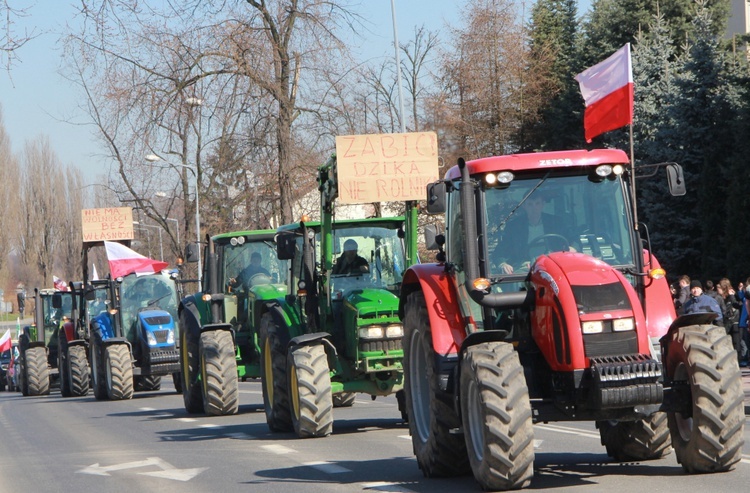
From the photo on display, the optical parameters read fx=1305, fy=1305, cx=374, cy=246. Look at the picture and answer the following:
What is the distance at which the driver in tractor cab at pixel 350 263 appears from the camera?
15.4 meters

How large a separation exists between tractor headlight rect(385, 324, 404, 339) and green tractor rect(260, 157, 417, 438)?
1 centimetres

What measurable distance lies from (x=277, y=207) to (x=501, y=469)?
73.9ft

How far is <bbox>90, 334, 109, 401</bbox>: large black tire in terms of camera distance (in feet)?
86.4

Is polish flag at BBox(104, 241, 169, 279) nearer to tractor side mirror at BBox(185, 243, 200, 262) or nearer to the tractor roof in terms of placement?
tractor side mirror at BBox(185, 243, 200, 262)

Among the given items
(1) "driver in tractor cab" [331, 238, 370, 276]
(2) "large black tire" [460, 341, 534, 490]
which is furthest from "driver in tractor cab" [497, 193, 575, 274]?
(1) "driver in tractor cab" [331, 238, 370, 276]

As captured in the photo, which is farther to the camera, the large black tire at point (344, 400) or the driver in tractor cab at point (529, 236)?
the large black tire at point (344, 400)

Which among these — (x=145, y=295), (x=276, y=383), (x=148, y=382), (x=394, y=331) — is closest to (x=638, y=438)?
(x=394, y=331)

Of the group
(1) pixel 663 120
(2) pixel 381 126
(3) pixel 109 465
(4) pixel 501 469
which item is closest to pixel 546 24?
(2) pixel 381 126

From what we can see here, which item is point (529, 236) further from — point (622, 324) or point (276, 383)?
point (276, 383)

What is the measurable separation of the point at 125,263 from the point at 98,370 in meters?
2.53

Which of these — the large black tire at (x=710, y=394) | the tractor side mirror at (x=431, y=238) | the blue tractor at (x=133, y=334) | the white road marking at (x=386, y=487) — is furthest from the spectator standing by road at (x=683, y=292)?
the large black tire at (x=710, y=394)

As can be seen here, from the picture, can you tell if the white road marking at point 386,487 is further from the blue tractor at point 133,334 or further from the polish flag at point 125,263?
the polish flag at point 125,263

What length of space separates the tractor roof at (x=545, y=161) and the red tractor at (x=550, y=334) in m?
0.01

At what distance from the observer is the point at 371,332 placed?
14.3 meters
